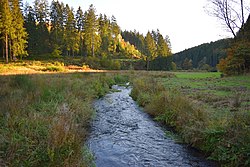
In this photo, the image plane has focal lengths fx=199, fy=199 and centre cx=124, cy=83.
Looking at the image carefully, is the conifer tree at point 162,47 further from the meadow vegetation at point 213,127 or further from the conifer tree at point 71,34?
the meadow vegetation at point 213,127

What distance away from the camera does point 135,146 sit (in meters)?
7.12

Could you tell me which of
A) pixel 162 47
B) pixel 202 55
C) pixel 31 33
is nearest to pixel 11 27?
pixel 31 33

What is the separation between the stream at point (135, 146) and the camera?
594 centimetres

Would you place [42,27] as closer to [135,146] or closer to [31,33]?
[31,33]

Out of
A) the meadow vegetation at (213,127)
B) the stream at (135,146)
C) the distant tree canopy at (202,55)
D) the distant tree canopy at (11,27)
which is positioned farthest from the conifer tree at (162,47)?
the stream at (135,146)

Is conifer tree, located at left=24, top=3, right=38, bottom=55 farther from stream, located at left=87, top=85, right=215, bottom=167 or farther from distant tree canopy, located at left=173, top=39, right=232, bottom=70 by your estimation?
distant tree canopy, located at left=173, top=39, right=232, bottom=70

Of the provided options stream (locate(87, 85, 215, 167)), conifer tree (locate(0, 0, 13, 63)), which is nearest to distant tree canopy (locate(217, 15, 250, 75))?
stream (locate(87, 85, 215, 167))

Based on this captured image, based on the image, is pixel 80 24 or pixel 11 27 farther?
pixel 80 24

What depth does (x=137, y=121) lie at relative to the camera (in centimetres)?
1020

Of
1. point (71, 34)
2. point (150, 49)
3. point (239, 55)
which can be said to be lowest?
point (239, 55)

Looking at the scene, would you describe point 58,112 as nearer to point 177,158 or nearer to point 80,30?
point 177,158

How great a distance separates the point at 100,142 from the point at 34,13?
65213 millimetres

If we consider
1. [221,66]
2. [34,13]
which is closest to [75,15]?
[34,13]

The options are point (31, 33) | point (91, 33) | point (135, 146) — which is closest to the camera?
point (135, 146)
